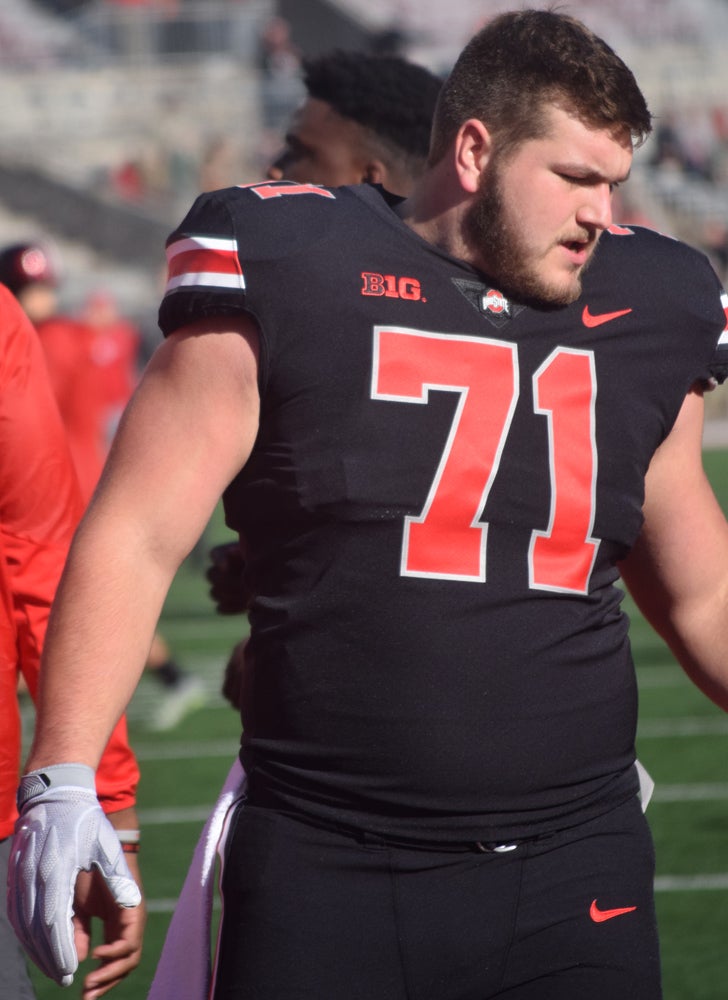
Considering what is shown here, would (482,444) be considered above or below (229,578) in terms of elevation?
above

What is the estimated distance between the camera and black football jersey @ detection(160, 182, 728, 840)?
2.28m

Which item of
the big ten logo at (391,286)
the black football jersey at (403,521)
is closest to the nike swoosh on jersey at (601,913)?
the black football jersey at (403,521)

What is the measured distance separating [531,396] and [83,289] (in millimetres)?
21486

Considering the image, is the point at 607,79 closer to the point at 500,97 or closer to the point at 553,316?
the point at 500,97

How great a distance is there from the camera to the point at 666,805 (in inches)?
248

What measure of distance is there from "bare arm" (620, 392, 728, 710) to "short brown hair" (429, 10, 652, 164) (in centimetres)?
51

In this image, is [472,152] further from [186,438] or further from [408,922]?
[408,922]

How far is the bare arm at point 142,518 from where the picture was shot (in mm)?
2172

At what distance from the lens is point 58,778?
2111 millimetres

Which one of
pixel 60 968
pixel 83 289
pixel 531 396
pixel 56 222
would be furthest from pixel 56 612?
pixel 56 222

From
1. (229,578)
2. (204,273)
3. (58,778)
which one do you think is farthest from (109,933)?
(204,273)

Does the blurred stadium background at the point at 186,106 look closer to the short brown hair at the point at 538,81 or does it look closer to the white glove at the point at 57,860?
the short brown hair at the point at 538,81

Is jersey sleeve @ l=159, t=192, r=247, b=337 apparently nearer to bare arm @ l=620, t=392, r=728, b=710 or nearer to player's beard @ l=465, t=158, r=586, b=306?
player's beard @ l=465, t=158, r=586, b=306

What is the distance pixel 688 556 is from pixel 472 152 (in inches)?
29.0
